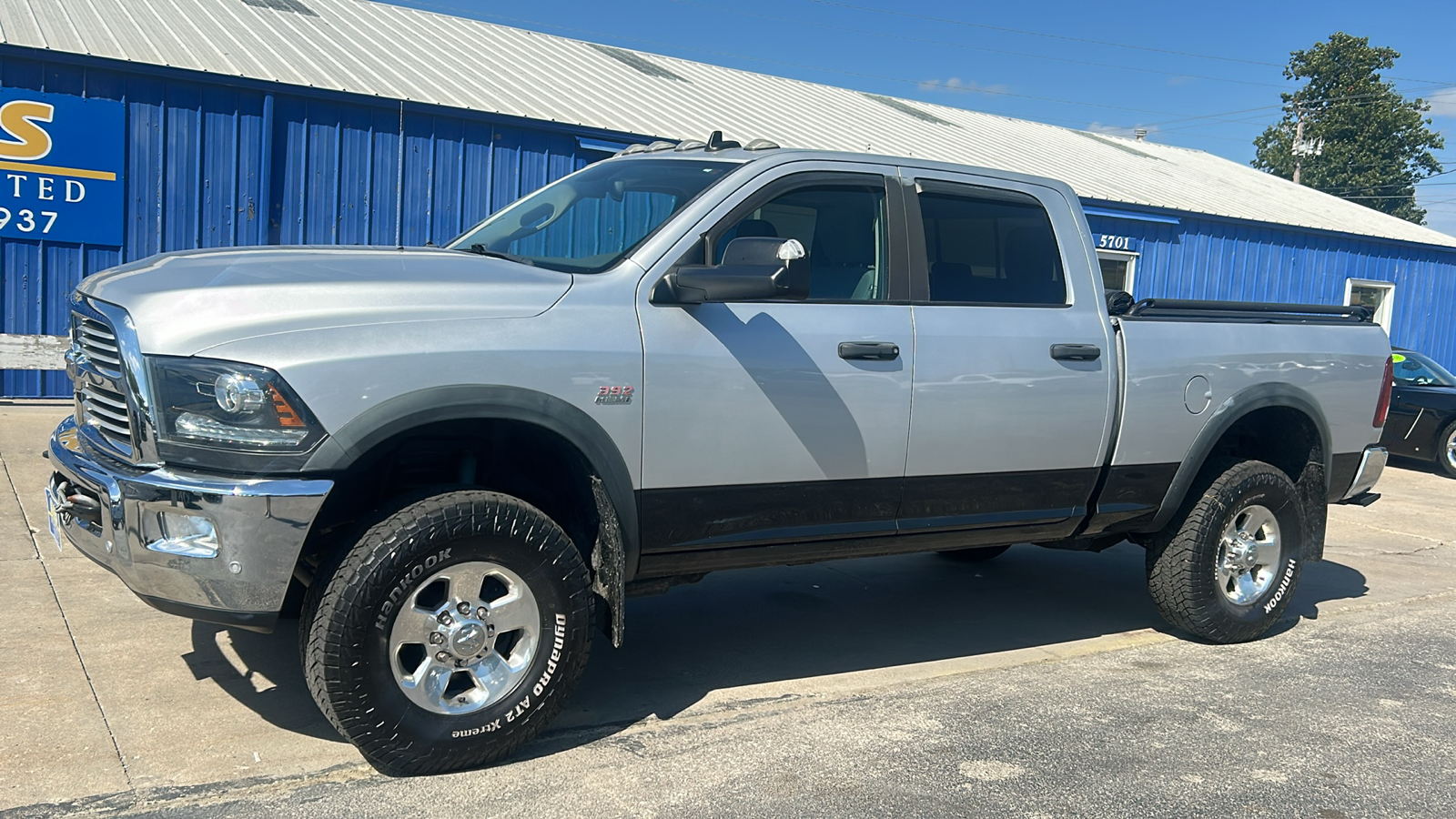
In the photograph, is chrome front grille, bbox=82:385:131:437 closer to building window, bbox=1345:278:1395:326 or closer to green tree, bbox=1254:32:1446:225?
building window, bbox=1345:278:1395:326

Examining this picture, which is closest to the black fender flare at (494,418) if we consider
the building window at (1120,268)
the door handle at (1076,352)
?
the door handle at (1076,352)

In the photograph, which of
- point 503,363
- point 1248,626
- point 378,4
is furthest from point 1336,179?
point 503,363

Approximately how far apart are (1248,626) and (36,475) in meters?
7.36

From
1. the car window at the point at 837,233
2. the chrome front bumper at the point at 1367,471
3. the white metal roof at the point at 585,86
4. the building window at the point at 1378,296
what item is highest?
the white metal roof at the point at 585,86

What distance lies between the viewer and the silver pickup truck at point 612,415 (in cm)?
325

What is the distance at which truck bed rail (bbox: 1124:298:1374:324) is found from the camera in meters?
5.27

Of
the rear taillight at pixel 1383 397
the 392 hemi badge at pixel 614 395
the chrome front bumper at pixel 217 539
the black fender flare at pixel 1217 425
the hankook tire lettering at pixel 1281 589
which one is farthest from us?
the rear taillight at pixel 1383 397

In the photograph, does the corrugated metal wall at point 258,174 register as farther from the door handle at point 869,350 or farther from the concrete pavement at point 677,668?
the door handle at point 869,350

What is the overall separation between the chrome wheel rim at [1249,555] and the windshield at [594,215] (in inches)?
124

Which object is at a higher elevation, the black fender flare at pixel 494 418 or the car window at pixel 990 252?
the car window at pixel 990 252

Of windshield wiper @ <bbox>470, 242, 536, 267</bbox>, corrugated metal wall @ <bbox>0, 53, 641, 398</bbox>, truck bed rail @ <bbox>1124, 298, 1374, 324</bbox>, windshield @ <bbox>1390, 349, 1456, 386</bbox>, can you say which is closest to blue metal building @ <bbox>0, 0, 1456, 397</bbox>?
corrugated metal wall @ <bbox>0, 53, 641, 398</bbox>

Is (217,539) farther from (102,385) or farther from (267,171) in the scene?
(267,171)

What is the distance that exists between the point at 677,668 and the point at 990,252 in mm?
2206

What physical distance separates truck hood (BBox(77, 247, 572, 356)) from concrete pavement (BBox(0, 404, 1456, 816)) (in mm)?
1352
